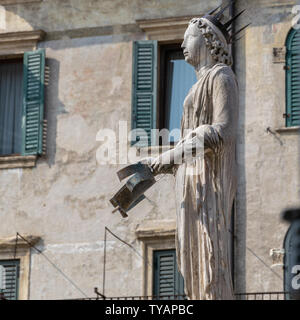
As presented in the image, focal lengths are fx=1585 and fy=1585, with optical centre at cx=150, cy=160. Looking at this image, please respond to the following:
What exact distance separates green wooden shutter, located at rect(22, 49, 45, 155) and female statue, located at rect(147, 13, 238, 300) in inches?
549

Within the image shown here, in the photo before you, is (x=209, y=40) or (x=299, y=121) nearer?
(x=209, y=40)

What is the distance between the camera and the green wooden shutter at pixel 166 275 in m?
24.4

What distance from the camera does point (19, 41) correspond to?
26.0 meters

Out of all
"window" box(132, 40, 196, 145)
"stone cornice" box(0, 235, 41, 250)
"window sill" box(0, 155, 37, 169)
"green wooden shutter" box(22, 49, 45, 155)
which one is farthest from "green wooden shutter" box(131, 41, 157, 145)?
"stone cornice" box(0, 235, 41, 250)

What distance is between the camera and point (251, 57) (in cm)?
2478

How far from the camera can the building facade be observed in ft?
79.7

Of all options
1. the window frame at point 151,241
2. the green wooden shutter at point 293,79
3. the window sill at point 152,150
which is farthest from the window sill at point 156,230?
the green wooden shutter at point 293,79

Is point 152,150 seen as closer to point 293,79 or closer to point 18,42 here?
point 293,79

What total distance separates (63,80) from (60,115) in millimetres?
584

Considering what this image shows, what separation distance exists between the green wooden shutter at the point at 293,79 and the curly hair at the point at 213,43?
41.2ft

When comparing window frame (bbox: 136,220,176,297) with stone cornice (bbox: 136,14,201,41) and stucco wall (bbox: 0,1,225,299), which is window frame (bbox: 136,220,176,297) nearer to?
stucco wall (bbox: 0,1,225,299)

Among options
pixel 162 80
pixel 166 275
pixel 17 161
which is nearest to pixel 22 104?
pixel 17 161
